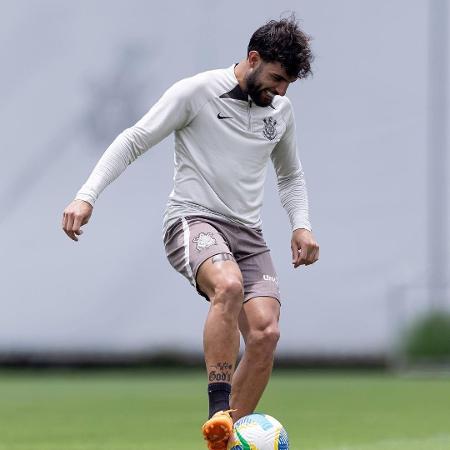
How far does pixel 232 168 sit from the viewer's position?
255 inches

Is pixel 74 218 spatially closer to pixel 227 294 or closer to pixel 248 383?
pixel 227 294

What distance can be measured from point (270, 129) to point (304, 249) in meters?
0.61

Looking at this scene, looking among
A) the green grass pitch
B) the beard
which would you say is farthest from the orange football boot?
the green grass pitch

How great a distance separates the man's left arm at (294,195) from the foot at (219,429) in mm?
1205

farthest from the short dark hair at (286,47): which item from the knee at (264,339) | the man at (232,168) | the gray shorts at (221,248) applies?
the knee at (264,339)

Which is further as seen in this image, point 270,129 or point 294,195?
point 294,195

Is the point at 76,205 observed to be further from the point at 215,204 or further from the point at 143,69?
the point at 143,69

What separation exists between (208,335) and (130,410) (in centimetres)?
496

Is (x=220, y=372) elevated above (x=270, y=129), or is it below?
below

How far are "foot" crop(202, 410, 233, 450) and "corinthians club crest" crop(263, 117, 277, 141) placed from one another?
1.44 m

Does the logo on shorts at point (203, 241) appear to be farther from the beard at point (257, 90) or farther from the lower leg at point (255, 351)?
the beard at point (257, 90)

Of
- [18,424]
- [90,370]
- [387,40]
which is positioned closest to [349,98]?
[387,40]

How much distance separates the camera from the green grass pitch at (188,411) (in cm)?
811

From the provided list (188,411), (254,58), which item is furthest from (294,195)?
(188,411)
